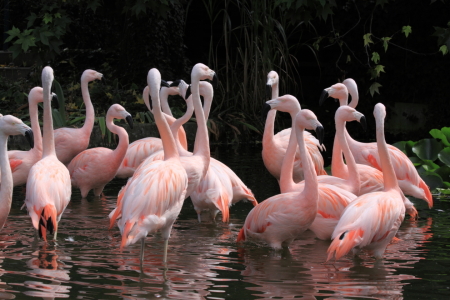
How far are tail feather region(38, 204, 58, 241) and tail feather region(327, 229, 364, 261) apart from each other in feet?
6.17

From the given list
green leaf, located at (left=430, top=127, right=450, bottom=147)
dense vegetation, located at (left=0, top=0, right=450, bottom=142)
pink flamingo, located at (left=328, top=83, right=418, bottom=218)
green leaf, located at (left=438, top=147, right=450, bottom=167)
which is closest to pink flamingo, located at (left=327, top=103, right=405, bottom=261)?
pink flamingo, located at (left=328, top=83, right=418, bottom=218)

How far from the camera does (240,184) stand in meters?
5.86

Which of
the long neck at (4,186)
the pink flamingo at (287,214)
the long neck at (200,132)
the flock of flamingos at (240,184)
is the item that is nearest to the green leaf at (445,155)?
the flock of flamingos at (240,184)

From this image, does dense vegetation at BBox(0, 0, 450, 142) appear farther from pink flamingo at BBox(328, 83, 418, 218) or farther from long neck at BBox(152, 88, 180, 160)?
long neck at BBox(152, 88, 180, 160)

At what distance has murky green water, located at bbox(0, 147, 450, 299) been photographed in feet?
11.7

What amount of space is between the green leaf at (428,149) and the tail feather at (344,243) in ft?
11.4

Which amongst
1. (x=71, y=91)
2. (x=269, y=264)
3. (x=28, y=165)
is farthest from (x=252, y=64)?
(x=269, y=264)

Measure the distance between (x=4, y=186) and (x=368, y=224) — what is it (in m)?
2.36

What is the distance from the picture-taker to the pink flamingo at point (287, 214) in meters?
4.47

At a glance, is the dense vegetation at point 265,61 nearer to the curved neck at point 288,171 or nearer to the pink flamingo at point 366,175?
the pink flamingo at point 366,175

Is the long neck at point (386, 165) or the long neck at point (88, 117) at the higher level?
the long neck at point (88, 117)

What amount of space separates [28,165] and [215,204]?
6.44 ft

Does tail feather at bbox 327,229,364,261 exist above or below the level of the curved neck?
below

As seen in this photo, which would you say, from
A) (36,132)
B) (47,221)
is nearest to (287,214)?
(47,221)
